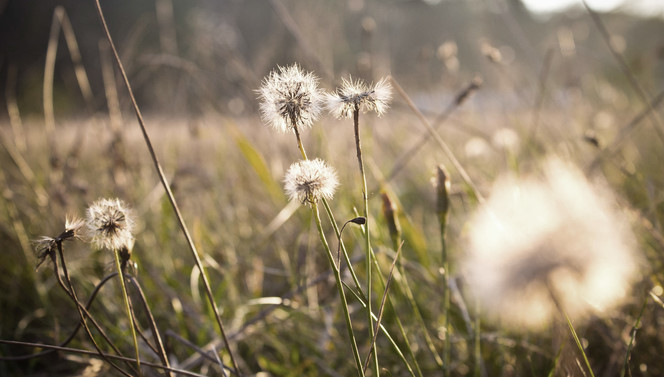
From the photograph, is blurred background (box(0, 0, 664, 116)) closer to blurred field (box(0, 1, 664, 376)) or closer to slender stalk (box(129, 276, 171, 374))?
blurred field (box(0, 1, 664, 376))

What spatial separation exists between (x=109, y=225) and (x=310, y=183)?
0.99 ft

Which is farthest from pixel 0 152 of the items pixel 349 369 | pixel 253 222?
pixel 349 369

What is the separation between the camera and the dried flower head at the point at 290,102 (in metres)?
0.55

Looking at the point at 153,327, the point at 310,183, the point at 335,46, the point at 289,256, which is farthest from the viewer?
the point at 335,46

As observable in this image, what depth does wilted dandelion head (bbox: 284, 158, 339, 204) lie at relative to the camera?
54 cm

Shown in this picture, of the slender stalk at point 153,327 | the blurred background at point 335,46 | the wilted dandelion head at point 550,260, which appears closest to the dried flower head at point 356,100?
the wilted dandelion head at point 550,260

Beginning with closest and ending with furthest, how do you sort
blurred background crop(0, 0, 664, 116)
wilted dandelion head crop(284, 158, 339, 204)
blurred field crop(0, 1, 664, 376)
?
1. wilted dandelion head crop(284, 158, 339, 204)
2. blurred field crop(0, 1, 664, 376)
3. blurred background crop(0, 0, 664, 116)

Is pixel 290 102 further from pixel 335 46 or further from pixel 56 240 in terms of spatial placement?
pixel 335 46

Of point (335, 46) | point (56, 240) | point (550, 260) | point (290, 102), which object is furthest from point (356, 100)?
point (335, 46)

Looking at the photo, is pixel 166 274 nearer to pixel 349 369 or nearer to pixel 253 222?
pixel 253 222

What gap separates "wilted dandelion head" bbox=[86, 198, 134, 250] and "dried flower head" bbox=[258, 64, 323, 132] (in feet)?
0.84

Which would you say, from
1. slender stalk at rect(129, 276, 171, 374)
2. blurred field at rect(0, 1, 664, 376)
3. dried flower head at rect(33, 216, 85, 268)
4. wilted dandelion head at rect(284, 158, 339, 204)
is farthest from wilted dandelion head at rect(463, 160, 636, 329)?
dried flower head at rect(33, 216, 85, 268)

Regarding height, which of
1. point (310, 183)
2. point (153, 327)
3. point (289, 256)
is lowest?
point (153, 327)

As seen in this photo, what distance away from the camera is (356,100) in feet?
1.78
